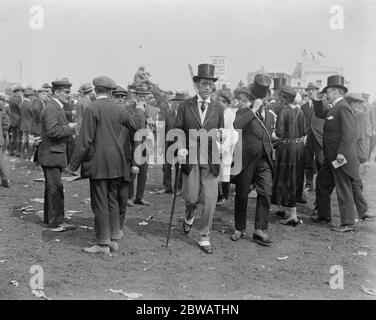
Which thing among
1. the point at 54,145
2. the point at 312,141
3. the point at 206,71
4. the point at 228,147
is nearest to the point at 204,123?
the point at 206,71

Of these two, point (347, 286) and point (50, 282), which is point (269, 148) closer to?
point (347, 286)

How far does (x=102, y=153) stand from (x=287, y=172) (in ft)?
10.6

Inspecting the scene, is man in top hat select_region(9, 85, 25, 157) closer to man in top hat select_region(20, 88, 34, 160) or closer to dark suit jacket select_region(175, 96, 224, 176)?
man in top hat select_region(20, 88, 34, 160)

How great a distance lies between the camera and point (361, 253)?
6402 mm

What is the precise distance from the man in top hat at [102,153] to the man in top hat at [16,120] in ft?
34.5

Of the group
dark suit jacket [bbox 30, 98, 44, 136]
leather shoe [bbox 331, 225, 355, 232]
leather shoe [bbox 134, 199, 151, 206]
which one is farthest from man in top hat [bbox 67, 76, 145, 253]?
dark suit jacket [bbox 30, 98, 44, 136]

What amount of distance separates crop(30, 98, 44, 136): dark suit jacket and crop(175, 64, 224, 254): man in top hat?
28.4 feet

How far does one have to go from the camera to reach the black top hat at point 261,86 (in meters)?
6.57

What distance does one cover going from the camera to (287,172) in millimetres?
7559

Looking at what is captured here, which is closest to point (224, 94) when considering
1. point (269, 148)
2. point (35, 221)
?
point (269, 148)

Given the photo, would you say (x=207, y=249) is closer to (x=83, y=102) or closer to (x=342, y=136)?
(x=342, y=136)

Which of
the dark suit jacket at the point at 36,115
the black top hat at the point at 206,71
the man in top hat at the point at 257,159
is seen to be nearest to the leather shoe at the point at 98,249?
the man in top hat at the point at 257,159

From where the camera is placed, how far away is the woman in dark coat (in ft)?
24.5
